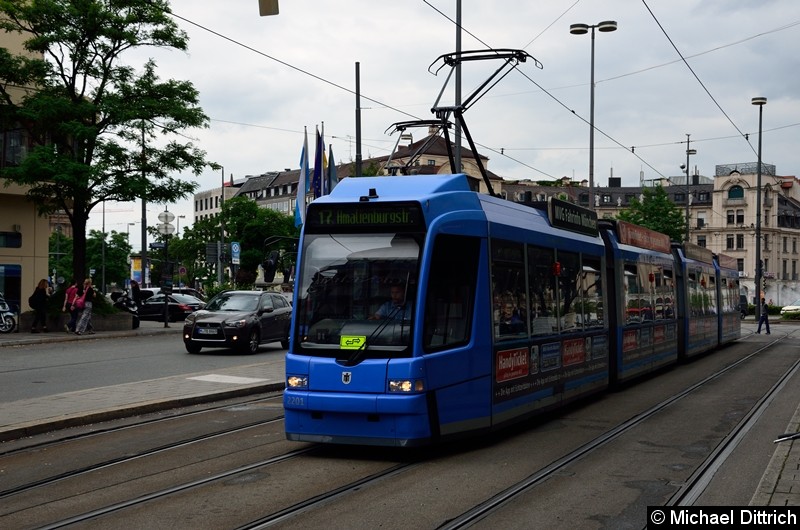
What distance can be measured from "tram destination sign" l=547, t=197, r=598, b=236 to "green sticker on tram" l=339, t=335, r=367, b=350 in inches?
185

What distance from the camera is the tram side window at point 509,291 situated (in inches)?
438

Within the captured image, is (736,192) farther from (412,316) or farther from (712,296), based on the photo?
(412,316)

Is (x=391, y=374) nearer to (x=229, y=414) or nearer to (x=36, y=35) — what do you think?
(x=229, y=414)

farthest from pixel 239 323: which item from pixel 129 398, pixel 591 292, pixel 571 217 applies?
pixel 571 217

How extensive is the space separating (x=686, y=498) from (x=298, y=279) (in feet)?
14.4

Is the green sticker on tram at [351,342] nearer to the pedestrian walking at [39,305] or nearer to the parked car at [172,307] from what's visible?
the pedestrian walking at [39,305]

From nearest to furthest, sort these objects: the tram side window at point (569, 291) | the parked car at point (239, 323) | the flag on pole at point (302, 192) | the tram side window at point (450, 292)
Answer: the tram side window at point (450, 292), the tram side window at point (569, 291), the flag on pole at point (302, 192), the parked car at point (239, 323)

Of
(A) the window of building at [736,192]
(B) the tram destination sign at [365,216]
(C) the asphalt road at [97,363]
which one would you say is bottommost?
(C) the asphalt road at [97,363]

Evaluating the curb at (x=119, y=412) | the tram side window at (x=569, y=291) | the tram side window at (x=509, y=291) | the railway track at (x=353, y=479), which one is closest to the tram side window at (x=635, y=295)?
the tram side window at (x=569, y=291)

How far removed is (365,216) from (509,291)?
89.4 inches

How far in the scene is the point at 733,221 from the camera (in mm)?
125938

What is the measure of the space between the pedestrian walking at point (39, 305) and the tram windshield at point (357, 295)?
78.3 feet

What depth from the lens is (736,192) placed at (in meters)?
126

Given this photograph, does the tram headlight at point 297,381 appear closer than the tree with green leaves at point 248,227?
Yes
